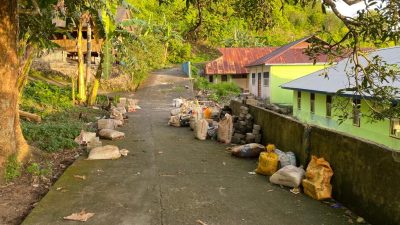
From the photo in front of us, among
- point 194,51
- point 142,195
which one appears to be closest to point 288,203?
point 142,195

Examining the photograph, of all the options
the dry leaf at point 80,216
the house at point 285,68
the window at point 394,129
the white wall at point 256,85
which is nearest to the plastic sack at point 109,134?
the dry leaf at point 80,216

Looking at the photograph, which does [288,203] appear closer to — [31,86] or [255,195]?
[255,195]

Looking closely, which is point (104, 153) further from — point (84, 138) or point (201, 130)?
point (201, 130)

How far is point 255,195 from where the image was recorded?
663 centimetres

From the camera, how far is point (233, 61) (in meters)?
40.5

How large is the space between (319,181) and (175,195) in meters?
2.36

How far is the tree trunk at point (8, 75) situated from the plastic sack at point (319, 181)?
17.6 ft

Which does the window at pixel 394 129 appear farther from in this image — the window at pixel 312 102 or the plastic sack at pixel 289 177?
the plastic sack at pixel 289 177

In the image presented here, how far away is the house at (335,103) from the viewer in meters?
13.0

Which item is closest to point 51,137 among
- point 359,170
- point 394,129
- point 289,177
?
point 289,177

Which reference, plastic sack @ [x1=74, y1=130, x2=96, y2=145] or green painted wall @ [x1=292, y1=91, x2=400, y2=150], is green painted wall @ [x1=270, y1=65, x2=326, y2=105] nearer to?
green painted wall @ [x1=292, y1=91, x2=400, y2=150]

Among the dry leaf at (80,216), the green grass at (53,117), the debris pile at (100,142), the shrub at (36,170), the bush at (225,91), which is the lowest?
the dry leaf at (80,216)

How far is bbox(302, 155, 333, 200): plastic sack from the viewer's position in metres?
6.32

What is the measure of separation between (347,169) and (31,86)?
18069 millimetres
